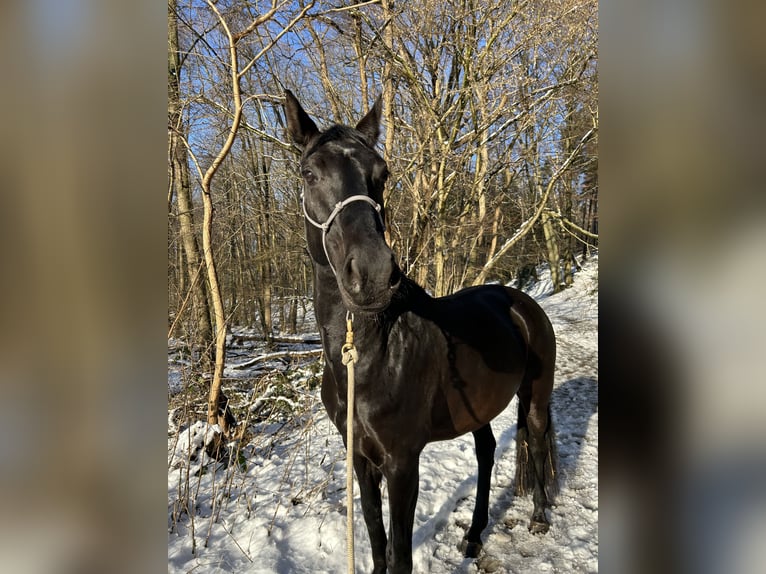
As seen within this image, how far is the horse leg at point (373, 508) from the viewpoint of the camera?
6.79ft

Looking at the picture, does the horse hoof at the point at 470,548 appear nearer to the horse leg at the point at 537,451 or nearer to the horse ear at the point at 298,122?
the horse leg at the point at 537,451

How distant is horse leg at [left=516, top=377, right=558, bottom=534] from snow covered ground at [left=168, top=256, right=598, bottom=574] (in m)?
0.12

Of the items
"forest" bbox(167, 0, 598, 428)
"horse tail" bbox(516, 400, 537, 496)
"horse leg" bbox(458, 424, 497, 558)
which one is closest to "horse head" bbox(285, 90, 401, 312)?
"horse leg" bbox(458, 424, 497, 558)

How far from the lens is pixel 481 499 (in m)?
2.78

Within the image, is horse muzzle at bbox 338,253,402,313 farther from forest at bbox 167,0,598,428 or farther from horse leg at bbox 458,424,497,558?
forest at bbox 167,0,598,428

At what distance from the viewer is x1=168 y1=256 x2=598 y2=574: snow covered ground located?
251 cm

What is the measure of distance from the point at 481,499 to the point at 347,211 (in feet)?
7.74

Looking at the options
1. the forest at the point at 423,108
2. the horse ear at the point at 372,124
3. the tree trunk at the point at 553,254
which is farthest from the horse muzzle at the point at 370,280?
the tree trunk at the point at 553,254

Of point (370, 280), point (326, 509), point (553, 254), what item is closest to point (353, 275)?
point (370, 280)

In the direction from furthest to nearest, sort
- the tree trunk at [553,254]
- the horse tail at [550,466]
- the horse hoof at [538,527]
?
1. the tree trunk at [553,254]
2. the horse tail at [550,466]
3. the horse hoof at [538,527]

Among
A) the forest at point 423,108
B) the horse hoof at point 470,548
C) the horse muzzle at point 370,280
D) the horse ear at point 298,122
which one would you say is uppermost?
the forest at point 423,108

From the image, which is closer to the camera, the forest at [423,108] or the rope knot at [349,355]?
the rope knot at [349,355]

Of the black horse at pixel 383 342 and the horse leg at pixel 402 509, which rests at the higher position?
the black horse at pixel 383 342

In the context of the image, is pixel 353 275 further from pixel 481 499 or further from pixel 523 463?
pixel 523 463
